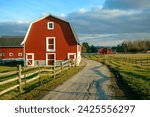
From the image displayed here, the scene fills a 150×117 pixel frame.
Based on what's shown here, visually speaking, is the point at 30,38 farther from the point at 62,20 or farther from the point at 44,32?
the point at 62,20

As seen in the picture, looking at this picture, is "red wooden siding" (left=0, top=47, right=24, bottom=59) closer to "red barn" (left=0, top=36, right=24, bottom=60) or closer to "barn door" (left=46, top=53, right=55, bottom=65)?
"red barn" (left=0, top=36, right=24, bottom=60)

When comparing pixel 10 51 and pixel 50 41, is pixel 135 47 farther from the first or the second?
pixel 50 41

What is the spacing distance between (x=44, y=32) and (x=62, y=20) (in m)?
2.98

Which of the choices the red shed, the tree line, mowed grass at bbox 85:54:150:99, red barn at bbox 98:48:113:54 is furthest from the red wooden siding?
the tree line

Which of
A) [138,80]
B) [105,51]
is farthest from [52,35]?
[105,51]

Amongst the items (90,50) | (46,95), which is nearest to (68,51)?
(46,95)

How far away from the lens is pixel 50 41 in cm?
4497

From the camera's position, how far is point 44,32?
44.7 m

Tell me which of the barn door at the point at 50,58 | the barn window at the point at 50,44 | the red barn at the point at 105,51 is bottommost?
the red barn at the point at 105,51

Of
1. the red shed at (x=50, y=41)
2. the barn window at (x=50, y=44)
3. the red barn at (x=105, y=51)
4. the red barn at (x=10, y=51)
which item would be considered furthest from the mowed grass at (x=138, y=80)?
the red barn at (x=105, y=51)

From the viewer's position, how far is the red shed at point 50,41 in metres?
44.4

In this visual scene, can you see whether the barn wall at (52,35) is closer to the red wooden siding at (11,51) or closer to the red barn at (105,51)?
the red wooden siding at (11,51)

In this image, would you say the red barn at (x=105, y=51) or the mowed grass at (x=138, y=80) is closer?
the mowed grass at (x=138, y=80)

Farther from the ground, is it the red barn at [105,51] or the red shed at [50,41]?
the red shed at [50,41]
